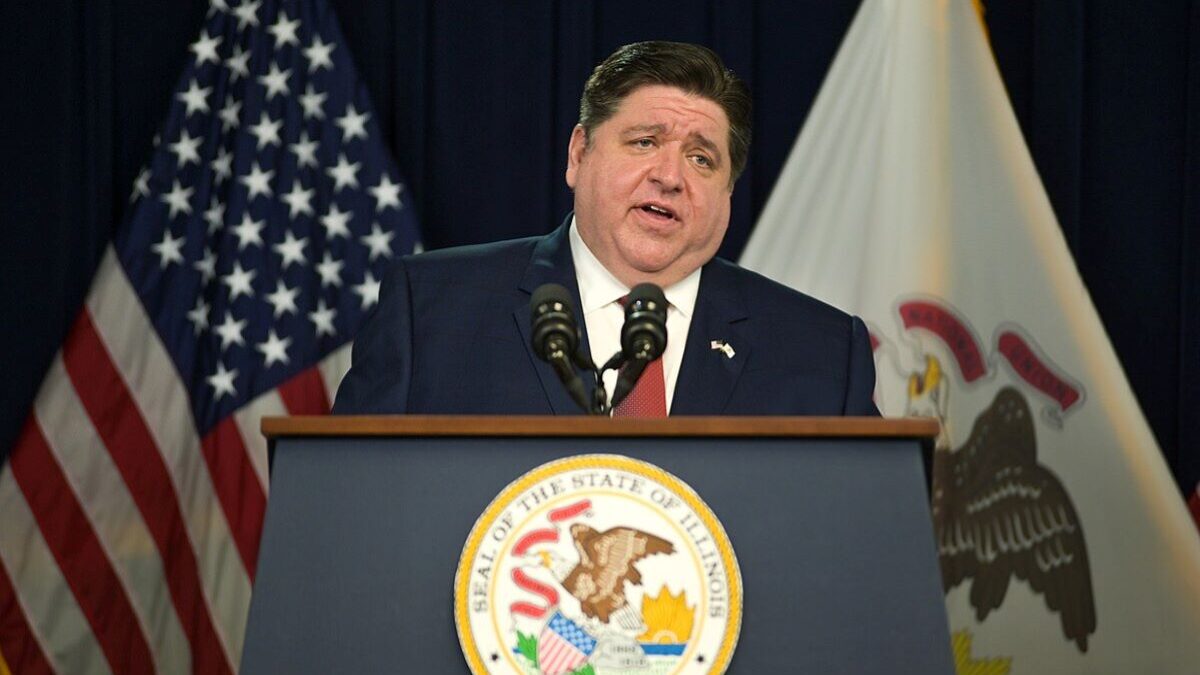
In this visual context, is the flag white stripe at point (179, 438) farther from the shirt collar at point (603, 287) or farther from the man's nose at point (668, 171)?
the man's nose at point (668, 171)

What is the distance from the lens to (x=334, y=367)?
165 inches

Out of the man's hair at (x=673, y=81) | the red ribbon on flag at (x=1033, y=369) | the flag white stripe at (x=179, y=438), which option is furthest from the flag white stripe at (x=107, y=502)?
the red ribbon on flag at (x=1033, y=369)

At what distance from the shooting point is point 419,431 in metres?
1.67

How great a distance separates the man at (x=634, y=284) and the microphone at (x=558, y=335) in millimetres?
603

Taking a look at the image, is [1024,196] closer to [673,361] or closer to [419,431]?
[673,361]

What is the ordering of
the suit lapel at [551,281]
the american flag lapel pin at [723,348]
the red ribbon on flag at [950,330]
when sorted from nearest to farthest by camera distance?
the suit lapel at [551,281], the american flag lapel pin at [723,348], the red ribbon on flag at [950,330]

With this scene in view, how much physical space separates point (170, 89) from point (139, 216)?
47cm

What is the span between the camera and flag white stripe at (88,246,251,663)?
4047 mm

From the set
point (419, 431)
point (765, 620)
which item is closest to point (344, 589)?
point (419, 431)

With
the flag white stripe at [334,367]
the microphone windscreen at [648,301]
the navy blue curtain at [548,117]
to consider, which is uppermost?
the navy blue curtain at [548,117]

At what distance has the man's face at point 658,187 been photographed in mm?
2666

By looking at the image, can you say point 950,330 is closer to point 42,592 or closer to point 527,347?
point 527,347

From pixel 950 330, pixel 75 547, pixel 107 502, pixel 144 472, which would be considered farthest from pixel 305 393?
pixel 950 330

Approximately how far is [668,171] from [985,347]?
5.60 feet
